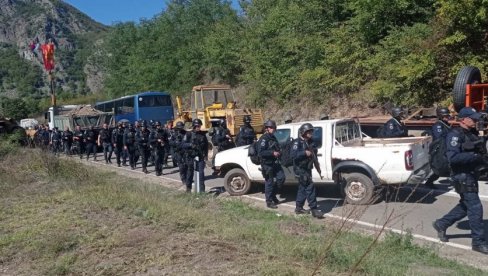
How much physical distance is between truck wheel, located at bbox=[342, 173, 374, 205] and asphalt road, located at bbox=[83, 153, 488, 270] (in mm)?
188

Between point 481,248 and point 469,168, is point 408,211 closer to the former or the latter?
point 481,248

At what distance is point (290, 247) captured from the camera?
533cm

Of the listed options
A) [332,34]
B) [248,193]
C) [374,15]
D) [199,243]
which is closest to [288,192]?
[248,193]

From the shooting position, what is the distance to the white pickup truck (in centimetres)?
907

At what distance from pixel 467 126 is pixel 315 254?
2.92 m

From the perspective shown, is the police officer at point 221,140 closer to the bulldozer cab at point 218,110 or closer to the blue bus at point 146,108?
the bulldozer cab at point 218,110

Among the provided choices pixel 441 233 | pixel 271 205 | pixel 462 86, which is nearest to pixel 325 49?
pixel 462 86

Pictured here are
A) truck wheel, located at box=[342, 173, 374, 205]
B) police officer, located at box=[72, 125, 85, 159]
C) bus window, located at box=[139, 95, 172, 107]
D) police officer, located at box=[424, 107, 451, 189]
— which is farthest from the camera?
bus window, located at box=[139, 95, 172, 107]

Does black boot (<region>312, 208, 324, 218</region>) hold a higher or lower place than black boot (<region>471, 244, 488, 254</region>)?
higher

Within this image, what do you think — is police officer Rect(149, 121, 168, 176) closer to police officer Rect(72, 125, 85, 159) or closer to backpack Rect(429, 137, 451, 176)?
police officer Rect(72, 125, 85, 159)

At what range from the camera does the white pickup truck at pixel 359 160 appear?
9070 mm

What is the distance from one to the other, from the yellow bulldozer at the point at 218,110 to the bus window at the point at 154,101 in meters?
8.96

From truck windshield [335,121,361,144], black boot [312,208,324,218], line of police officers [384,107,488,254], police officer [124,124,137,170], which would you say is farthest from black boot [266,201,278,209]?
police officer [124,124,137,170]

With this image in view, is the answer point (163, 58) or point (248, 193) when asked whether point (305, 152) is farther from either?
point (163, 58)
